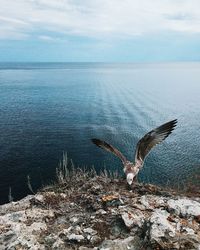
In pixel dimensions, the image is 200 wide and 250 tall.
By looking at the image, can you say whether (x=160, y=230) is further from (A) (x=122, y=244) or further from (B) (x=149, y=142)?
(B) (x=149, y=142)

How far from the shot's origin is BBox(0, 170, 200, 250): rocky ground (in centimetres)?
1556

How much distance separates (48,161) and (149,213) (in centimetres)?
4709

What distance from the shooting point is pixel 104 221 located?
1748 centimetres

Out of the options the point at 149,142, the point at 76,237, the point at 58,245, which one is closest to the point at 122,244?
the point at 76,237

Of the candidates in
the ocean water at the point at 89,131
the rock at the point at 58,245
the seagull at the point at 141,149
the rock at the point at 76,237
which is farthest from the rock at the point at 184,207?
the ocean water at the point at 89,131

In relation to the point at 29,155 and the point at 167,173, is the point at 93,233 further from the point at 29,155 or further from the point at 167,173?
the point at 29,155

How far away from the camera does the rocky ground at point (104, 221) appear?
1556 centimetres

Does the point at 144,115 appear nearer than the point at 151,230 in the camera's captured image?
No

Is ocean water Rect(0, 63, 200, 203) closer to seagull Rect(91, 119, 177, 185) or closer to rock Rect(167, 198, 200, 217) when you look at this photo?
seagull Rect(91, 119, 177, 185)

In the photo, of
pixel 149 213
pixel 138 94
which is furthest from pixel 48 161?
pixel 138 94

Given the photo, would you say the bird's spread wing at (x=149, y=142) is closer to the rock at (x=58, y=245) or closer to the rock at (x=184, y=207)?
the rock at (x=184, y=207)

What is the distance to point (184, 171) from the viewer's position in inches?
2259

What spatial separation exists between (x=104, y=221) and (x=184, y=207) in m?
3.74

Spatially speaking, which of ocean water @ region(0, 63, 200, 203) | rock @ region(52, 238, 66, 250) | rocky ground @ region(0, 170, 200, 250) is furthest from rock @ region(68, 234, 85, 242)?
ocean water @ region(0, 63, 200, 203)
